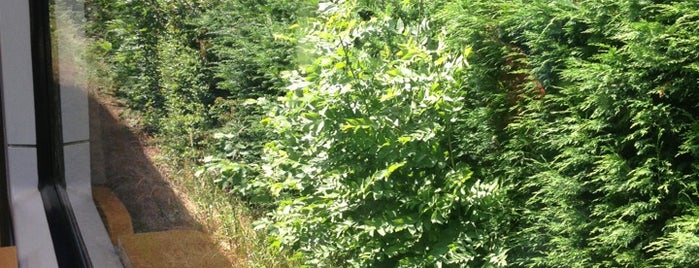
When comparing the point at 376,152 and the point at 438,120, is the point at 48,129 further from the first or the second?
the point at 438,120

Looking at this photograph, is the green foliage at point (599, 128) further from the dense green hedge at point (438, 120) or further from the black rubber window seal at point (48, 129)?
the black rubber window seal at point (48, 129)

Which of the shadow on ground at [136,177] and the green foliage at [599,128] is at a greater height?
the green foliage at [599,128]

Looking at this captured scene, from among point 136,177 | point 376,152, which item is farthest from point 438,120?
point 136,177

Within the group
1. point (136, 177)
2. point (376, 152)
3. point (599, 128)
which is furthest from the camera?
point (136, 177)

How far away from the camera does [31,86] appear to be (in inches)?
133

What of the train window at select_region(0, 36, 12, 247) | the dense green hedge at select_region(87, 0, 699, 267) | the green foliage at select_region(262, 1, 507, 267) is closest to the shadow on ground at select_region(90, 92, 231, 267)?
the dense green hedge at select_region(87, 0, 699, 267)

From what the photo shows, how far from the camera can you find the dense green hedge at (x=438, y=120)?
55.2 inches

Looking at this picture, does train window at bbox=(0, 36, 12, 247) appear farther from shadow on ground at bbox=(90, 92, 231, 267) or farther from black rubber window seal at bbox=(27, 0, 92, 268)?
shadow on ground at bbox=(90, 92, 231, 267)

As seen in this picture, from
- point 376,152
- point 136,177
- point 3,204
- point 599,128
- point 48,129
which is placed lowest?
point 3,204

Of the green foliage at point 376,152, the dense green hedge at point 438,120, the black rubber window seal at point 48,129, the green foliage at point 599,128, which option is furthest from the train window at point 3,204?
the green foliage at point 599,128

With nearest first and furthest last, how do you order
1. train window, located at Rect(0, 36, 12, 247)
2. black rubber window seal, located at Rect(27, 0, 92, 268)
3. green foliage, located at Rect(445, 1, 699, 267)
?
green foliage, located at Rect(445, 1, 699, 267), black rubber window seal, located at Rect(27, 0, 92, 268), train window, located at Rect(0, 36, 12, 247)

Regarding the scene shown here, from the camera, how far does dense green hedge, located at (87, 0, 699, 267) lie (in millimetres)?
1402

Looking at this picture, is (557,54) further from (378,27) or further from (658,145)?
(378,27)

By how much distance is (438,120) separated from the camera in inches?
75.5
